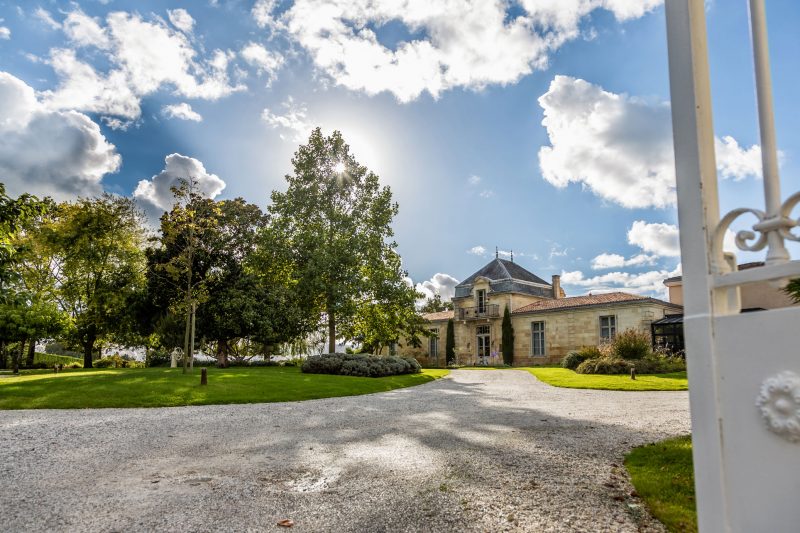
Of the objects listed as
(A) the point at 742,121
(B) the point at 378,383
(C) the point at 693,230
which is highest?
(A) the point at 742,121

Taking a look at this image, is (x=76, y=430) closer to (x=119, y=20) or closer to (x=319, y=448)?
(x=319, y=448)

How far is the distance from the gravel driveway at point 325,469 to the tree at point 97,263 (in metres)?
18.6

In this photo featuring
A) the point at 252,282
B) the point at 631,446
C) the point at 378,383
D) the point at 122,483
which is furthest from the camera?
the point at 252,282

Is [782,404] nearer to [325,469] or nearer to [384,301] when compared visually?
[325,469]

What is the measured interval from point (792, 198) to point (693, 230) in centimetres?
41

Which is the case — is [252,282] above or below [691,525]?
above

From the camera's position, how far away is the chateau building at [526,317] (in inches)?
A: 1114

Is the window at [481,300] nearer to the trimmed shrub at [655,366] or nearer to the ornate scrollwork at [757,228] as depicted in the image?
the trimmed shrub at [655,366]

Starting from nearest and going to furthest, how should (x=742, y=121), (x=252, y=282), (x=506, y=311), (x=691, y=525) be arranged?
(x=742, y=121)
(x=691, y=525)
(x=252, y=282)
(x=506, y=311)

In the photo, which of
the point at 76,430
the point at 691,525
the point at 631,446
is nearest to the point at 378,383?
the point at 76,430

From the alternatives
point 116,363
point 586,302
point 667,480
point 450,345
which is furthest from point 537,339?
point 667,480

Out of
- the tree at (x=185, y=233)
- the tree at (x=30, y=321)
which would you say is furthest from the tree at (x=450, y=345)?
the tree at (x=30, y=321)

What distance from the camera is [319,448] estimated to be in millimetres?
6027

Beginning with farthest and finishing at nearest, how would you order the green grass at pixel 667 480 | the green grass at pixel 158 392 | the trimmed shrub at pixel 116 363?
the trimmed shrub at pixel 116 363 < the green grass at pixel 158 392 < the green grass at pixel 667 480
